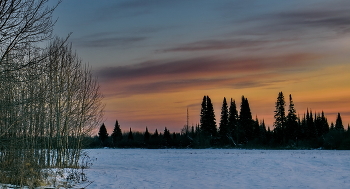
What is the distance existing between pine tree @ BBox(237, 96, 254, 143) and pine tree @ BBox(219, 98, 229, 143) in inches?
116

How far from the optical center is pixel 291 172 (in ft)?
71.1

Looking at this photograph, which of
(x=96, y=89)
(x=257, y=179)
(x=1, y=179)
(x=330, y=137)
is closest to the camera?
(x=1, y=179)

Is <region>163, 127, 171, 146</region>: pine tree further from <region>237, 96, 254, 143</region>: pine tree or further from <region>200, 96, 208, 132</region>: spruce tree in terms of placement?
<region>237, 96, 254, 143</region>: pine tree

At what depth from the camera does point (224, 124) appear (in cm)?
7731

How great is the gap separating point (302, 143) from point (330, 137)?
513 centimetres

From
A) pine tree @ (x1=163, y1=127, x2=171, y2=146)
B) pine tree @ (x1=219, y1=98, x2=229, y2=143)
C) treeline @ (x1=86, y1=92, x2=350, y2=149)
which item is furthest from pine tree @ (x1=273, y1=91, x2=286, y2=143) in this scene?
pine tree @ (x1=163, y1=127, x2=171, y2=146)

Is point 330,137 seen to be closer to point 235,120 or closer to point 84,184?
point 235,120

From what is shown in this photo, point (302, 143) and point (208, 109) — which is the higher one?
point (208, 109)

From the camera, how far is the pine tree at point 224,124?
7496 cm

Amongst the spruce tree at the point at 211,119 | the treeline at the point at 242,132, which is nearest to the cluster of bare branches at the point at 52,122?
the treeline at the point at 242,132

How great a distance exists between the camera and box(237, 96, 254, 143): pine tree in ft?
240

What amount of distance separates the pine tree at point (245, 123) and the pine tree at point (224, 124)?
295 centimetres

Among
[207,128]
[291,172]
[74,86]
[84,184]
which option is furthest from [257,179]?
[207,128]

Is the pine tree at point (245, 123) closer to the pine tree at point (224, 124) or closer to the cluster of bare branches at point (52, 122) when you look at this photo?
the pine tree at point (224, 124)
